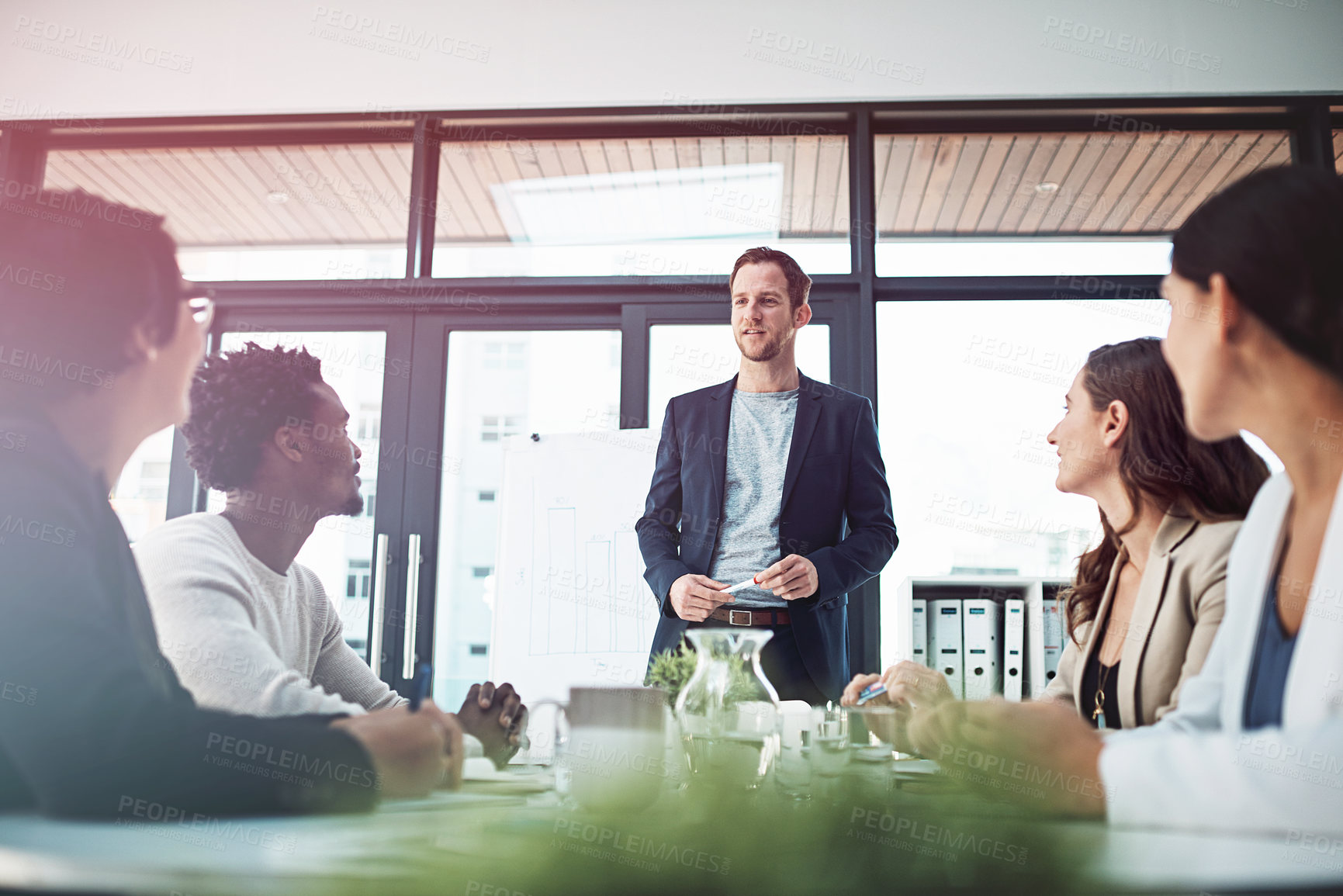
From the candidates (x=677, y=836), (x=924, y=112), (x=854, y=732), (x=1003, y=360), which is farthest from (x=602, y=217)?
(x=677, y=836)

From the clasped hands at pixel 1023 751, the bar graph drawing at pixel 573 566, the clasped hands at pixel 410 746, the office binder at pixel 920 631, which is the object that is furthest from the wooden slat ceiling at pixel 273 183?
the clasped hands at pixel 1023 751

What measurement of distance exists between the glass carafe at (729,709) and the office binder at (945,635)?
234 centimetres

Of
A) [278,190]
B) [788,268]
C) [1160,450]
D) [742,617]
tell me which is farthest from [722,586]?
[278,190]

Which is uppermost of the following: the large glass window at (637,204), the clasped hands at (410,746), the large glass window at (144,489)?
the large glass window at (637,204)

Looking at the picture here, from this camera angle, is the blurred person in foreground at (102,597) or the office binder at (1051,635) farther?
the office binder at (1051,635)

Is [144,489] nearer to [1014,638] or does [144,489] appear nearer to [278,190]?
[1014,638]

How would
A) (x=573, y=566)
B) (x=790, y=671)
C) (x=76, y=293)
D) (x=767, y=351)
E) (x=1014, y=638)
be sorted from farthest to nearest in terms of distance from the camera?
(x=573, y=566) → (x=1014, y=638) → (x=767, y=351) → (x=790, y=671) → (x=76, y=293)

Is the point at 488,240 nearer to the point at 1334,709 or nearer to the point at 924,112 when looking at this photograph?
the point at 924,112

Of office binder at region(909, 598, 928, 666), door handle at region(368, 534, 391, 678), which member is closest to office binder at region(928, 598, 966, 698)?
office binder at region(909, 598, 928, 666)

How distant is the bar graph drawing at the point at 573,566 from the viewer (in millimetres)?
3221

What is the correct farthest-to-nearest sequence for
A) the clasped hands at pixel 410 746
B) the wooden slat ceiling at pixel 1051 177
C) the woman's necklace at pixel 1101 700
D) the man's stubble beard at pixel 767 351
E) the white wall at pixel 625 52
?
the wooden slat ceiling at pixel 1051 177 → the white wall at pixel 625 52 → the man's stubble beard at pixel 767 351 → the woman's necklace at pixel 1101 700 → the clasped hands at pixel 410 746

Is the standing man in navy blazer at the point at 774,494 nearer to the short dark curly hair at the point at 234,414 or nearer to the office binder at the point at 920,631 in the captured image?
the office binder at the point at 920,631

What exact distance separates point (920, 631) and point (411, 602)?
1835 mm

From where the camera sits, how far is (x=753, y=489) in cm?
232
